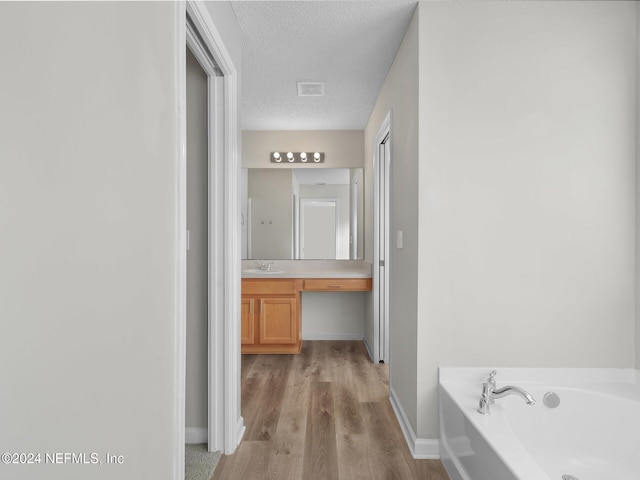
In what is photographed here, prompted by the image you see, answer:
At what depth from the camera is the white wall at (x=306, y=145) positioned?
4457 millimetres

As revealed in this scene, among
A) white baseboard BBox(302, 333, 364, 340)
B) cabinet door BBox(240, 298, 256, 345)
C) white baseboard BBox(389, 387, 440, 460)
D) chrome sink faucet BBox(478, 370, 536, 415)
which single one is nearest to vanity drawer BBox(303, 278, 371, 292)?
cabinet door BBox(240, 298, 256, 345)

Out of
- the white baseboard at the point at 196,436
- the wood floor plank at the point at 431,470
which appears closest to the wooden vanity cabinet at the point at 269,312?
the white baseboard at the point at 196,436

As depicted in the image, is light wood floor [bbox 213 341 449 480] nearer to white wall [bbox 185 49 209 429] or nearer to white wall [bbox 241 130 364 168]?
white wall [bbox 185 49 209 429]

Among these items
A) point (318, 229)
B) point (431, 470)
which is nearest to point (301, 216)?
point (318, 229)

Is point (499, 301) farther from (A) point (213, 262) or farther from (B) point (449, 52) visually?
(A) point (213, 262)

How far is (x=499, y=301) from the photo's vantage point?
2.08 meters

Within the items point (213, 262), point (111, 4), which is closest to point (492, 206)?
point (213, 262)

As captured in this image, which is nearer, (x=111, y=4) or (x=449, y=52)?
(x=111, y=4)

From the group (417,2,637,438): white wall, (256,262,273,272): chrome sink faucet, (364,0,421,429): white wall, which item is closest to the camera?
(417,2,637,438): white wall

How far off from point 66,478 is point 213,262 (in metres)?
1.11

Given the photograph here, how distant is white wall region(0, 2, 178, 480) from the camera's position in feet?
4.17

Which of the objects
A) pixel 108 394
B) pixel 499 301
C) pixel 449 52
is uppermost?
pixel 449 52

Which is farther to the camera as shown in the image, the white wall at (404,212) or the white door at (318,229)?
the white door at (318,229)

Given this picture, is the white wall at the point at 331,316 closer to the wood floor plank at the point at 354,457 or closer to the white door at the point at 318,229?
the white door at the point at 318,229
